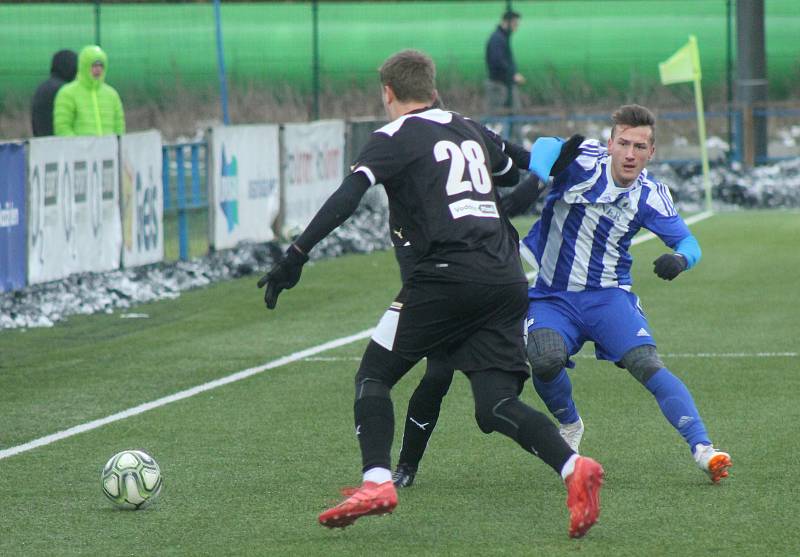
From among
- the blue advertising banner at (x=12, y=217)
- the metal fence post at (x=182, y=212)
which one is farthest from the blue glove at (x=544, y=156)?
the metal fence post at (x=182, y=212)

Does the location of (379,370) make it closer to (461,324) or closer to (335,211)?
(461,324)

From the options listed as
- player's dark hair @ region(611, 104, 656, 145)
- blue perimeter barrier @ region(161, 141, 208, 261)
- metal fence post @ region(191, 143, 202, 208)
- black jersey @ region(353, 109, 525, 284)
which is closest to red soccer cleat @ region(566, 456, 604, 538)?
black jersey @ region(353, 109, 525, 284)

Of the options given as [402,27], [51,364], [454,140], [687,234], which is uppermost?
[402,27]

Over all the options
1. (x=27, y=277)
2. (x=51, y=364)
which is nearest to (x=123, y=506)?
(x=51, y=364)

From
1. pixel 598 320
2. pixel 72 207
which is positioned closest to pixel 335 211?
pixel 598 320

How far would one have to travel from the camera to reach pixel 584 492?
18.2ft

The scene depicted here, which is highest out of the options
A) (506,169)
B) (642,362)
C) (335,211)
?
(506,169)

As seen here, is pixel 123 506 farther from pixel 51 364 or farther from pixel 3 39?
pixel 3 39

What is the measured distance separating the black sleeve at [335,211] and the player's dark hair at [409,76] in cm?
36

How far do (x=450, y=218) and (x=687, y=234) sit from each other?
1415mm

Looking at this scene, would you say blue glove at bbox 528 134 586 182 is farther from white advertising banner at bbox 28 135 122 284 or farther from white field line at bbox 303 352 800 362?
white advertising banner at bbox 28 135 122 284

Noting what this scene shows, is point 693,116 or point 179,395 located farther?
point 693,116

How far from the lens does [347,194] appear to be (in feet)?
19.2

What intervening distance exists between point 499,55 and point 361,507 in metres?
18.2
